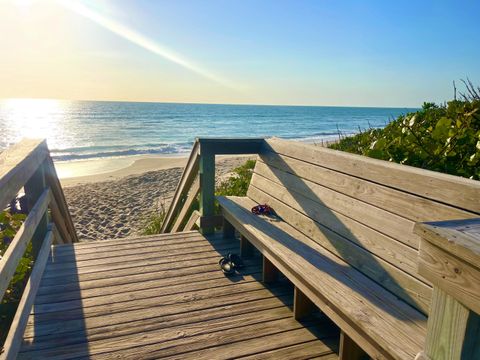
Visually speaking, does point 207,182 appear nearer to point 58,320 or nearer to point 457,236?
point 58,320

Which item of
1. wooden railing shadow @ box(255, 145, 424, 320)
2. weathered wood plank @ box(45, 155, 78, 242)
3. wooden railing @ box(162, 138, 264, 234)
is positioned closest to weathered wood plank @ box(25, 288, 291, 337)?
wooden railing shadow @ box(255, 145, 424, 320)

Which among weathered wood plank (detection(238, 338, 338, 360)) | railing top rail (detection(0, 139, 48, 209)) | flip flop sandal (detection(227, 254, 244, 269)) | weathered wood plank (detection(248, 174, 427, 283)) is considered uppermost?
railing top rail (detection(0, 139, 48, 209))

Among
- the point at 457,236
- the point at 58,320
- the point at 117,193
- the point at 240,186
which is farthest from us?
the point at 117,193

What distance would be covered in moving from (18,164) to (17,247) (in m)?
0.48

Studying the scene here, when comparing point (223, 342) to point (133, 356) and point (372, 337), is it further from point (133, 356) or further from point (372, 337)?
point (372, 337)

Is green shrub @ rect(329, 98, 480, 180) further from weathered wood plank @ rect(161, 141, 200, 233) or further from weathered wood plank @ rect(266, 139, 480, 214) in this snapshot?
weathered wood plank @ rect(161, 141, 200, 233)

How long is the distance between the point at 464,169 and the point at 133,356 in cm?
258

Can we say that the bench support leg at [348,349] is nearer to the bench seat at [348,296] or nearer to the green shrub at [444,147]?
the bench seat at [348,296]

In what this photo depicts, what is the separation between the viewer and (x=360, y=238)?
2.39m

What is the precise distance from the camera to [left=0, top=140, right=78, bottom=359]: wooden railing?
1.86m

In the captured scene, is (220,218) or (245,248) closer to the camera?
(245,248)

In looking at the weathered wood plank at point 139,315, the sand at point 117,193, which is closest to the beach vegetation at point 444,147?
the weathered wood plank at point 139,315

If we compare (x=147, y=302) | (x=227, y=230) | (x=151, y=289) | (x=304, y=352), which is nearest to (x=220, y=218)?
(x=227, y=230)

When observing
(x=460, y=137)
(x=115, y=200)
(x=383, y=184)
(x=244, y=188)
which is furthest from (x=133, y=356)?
(x=115, y=200)
